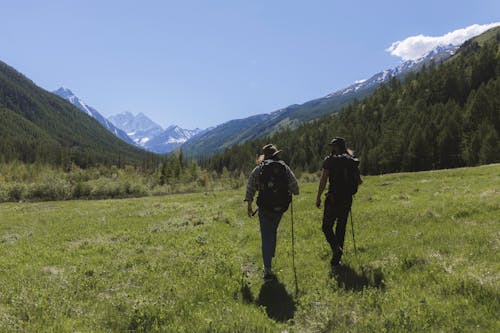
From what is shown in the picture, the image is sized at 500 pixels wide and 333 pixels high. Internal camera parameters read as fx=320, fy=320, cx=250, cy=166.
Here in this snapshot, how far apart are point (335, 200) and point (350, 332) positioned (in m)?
3.88

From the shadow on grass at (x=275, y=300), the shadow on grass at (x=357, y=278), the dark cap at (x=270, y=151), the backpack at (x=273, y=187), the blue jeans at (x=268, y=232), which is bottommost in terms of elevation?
the shadow on grass at (x=275, y=300)

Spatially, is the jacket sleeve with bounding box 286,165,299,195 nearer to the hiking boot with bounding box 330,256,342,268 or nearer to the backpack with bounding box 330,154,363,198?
the backpack with bounding box 330,154,363,198

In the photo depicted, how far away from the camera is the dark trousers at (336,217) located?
8984 mm

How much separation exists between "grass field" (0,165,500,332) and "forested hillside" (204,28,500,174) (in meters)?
84.3

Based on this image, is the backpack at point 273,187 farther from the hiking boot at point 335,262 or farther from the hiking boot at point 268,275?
the hiking boot at point 335,262

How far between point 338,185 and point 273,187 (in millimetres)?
1857

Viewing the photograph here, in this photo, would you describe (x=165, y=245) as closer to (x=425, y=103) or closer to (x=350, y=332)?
(x=350, y=332)

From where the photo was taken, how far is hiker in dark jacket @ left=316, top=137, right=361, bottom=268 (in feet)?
29.2

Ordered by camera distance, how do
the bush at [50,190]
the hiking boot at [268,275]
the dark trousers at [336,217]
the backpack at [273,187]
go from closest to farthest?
the backpack at [273,187] → the hiking boot at [268,275] → the dark trousers at [336,217] → the bush at [50,190]

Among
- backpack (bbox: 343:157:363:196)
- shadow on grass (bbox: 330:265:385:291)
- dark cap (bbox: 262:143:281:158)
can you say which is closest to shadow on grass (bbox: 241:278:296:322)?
shadow on grass (bbox: 330:265:385:291)

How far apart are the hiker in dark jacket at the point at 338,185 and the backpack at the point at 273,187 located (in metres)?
1.06

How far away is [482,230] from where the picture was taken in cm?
1033

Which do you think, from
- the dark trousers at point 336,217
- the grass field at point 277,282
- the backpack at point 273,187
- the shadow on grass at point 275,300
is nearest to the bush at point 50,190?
the grass field at point 277,282

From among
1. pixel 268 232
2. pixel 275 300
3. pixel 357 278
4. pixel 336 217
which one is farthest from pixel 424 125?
pixel 275 300
